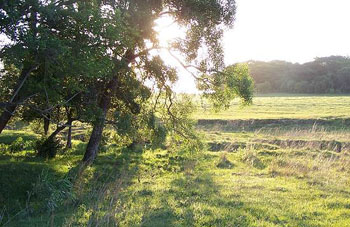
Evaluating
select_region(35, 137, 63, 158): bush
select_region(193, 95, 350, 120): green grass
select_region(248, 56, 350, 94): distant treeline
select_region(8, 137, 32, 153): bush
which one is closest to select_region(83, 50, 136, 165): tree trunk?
select_region(35, 137, 63, 158): bush

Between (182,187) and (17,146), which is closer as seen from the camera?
(182,187)

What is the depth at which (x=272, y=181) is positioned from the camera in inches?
563

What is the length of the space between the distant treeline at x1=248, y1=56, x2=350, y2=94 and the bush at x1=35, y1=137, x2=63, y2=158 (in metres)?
74.9

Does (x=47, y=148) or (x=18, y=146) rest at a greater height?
(x=18, y=146)

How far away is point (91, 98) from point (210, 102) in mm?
6688

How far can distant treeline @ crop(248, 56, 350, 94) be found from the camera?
3250 inches

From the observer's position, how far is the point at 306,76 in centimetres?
8875

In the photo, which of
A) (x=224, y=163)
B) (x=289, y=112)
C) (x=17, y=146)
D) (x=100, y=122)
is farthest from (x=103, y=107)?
(x=289, y=112)

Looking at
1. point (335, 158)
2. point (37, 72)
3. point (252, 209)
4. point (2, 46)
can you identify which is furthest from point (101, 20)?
point (335, 158)

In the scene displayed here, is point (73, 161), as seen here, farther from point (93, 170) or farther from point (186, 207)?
point (186, 207)

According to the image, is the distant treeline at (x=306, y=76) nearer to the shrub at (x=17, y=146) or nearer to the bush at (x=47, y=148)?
the shrub at (x=17, y=146)

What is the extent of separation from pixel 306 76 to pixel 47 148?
272 feet

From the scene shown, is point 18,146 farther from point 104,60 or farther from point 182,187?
point 104,60

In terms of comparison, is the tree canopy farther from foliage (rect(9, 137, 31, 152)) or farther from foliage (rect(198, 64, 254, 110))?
foliage (rect(9, 137, 31, 152))
